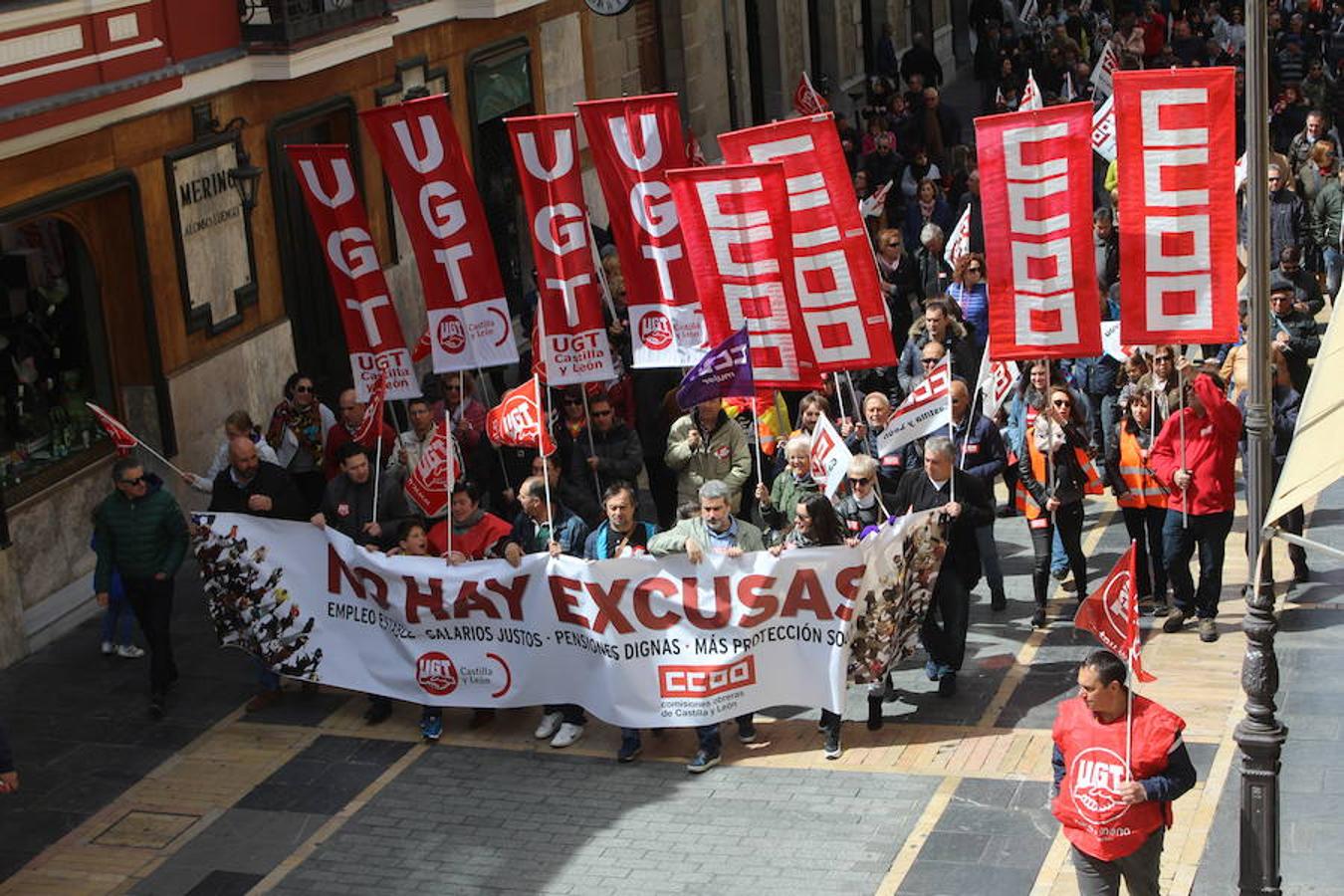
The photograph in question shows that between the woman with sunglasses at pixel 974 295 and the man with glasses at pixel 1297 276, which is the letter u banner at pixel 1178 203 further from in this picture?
the man with glasses at pixel 1297 276

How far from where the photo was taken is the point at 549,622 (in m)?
12.9

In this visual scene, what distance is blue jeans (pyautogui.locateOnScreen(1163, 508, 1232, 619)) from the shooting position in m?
13.7

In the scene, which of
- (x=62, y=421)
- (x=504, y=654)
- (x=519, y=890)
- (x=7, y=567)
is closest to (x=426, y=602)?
(x=504, y=654)

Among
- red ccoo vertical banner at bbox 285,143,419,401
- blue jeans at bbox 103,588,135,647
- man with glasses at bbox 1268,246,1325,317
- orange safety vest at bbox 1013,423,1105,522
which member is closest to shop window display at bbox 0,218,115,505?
blue jeans at bbox 103,588,135,647

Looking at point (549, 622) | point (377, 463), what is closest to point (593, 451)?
point (377, 463)

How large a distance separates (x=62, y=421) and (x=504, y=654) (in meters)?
5.29

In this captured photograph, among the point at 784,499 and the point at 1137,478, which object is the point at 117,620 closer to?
the point at 784,499

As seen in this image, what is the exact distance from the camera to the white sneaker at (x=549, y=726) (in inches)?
515

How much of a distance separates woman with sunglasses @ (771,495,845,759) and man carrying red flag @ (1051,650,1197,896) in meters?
3.01

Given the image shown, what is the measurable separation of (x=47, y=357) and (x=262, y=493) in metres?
3.38

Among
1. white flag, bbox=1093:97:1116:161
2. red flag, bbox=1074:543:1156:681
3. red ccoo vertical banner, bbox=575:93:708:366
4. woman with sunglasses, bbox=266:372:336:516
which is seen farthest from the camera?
white flag, bbox=1093:97:1116:161

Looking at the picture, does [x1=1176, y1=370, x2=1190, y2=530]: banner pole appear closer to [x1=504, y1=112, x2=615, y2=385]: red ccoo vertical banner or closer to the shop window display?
[x1=504, y1=112, x2=615, y2=385]: red ccoo vertical banner

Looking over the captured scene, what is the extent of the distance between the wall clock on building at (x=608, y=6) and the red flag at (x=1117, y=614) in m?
15.4

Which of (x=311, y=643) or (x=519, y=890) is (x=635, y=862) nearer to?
(x=519, y=890)
